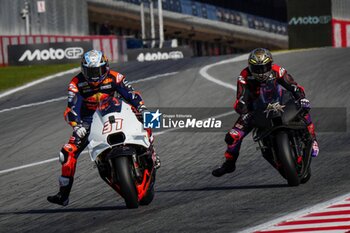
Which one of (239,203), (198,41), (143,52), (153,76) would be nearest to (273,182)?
(239,203)

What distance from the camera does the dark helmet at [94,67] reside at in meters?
10.1

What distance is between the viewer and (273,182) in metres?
10.7

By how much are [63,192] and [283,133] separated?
258 centimetres

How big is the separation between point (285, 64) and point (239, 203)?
1628cm

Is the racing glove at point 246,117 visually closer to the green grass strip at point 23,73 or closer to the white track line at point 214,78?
the white track line at point 214,78

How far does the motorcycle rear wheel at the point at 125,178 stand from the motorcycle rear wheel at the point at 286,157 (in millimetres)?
1784

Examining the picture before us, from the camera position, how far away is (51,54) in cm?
3222

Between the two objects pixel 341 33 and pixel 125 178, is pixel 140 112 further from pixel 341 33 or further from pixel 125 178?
pixel 341 33

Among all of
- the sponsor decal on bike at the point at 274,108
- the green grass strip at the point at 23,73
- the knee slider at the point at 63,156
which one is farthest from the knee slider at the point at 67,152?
the green grass strip at the point at 23,73

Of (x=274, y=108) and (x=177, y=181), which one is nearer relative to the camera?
(x=274, y=108)

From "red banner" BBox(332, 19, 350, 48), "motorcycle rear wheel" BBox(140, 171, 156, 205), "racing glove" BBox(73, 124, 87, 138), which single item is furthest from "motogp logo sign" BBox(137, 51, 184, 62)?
"motorcycle rear wheel" BBox(140, 171, 156, 205)

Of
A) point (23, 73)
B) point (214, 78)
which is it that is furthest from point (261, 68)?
point (23, 73)

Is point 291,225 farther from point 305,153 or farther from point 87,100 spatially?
point 87,100

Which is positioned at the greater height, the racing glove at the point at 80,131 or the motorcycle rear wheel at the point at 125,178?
the racing glove at the point at 80,131
